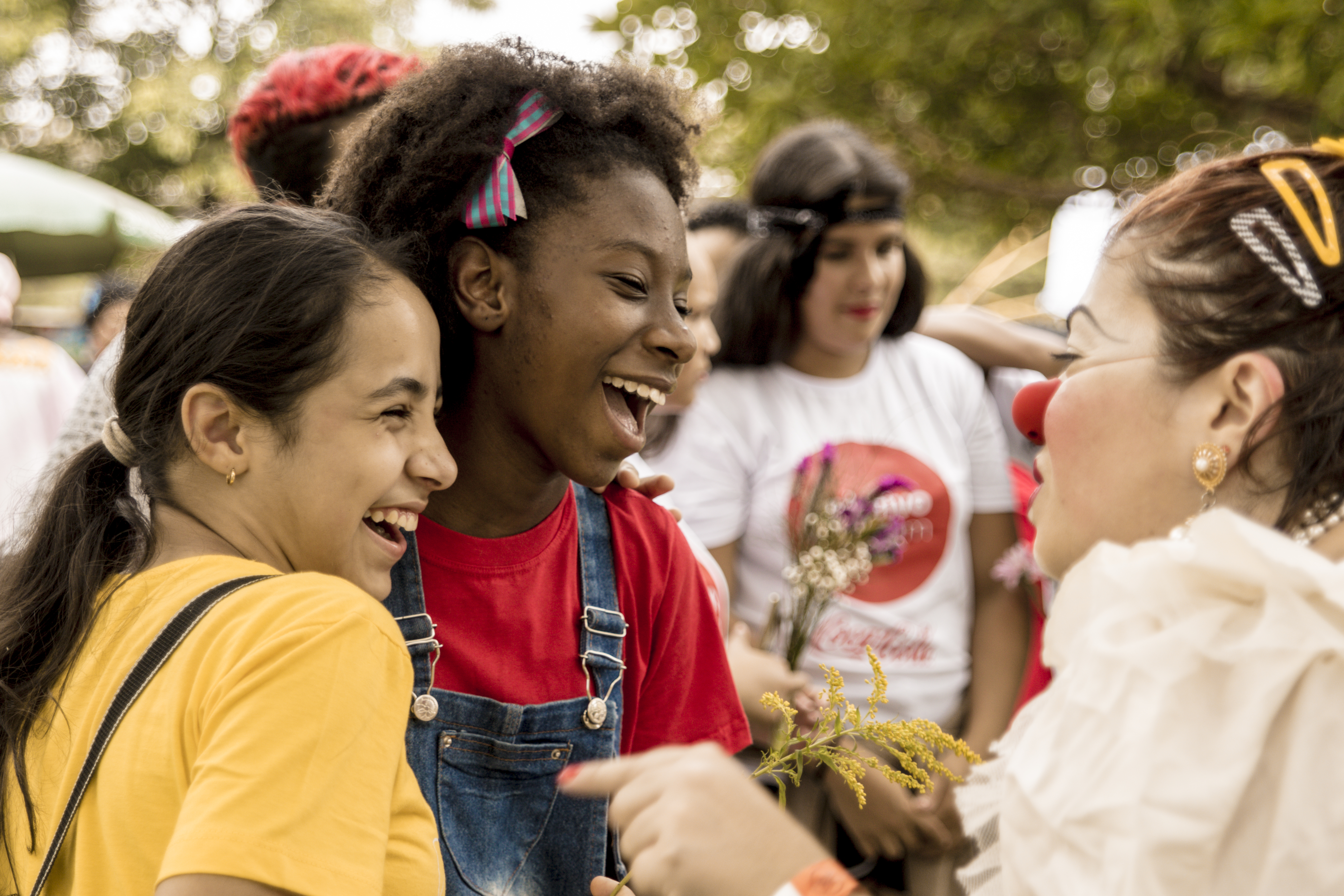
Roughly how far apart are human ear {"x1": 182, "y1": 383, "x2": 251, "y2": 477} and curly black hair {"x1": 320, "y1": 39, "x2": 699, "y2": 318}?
36cm

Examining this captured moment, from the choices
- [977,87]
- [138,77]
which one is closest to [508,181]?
[977,87]

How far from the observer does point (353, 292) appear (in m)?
1.46

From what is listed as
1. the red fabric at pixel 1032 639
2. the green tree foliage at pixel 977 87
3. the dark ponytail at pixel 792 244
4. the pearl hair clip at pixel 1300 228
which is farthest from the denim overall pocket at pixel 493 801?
the green tree foliage at pixel 977 87

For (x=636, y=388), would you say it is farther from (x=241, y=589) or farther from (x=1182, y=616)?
(x=1182, y=616)

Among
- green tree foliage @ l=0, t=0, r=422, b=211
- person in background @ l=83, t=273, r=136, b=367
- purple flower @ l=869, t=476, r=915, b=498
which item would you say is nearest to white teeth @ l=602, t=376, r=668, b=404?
purple flower @ l=869, t=476, r=915, b=498

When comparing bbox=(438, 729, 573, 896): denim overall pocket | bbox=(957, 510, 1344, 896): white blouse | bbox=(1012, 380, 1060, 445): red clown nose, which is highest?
bbox=(1012, 380, 1060, 445): red clown nose

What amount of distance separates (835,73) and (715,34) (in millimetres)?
789

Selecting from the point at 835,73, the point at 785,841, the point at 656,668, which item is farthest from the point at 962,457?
the point at 835,73

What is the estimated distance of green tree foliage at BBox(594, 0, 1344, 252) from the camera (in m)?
5.75

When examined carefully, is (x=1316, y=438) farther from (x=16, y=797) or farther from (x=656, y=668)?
(x=16, y=797)

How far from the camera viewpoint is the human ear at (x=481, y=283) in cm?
168

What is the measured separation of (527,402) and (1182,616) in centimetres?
97

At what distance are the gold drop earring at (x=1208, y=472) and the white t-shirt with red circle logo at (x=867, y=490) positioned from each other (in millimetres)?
1415

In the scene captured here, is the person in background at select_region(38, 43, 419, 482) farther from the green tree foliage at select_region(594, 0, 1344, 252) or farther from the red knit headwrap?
the green tree foliage at select_region(594, 0, 1344, 252)
